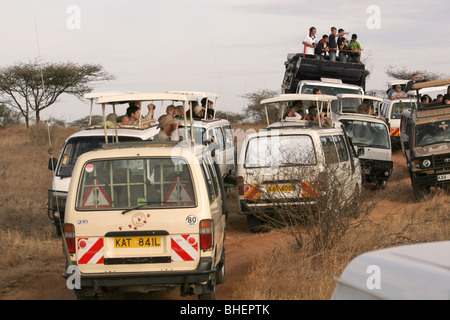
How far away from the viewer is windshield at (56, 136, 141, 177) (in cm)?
1134

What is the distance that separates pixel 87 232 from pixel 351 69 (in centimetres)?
1567

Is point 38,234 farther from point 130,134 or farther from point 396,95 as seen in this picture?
point 396,95

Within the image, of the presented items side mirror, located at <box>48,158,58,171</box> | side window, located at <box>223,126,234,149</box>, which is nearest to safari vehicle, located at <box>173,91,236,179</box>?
side window, located at <box>223,126,234,149</box>

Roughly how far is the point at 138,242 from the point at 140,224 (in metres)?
0.16

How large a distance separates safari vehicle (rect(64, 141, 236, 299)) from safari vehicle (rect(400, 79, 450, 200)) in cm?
900

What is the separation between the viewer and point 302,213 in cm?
906

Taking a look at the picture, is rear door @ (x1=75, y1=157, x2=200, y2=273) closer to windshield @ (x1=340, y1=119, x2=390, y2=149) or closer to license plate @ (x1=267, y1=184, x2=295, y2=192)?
license plate @ (x1=267, y1=184, x2=295, y2=192)

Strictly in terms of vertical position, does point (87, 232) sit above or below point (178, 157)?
below

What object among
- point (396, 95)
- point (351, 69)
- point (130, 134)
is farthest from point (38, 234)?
point (396, 95)

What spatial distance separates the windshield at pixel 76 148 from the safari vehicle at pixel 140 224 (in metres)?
4.78

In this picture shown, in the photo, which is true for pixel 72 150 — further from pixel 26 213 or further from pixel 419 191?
pixel 419 191

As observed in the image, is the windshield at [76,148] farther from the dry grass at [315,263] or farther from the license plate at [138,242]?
the license plate at [138,242]

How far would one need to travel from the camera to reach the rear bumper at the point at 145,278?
6340 millimetres
